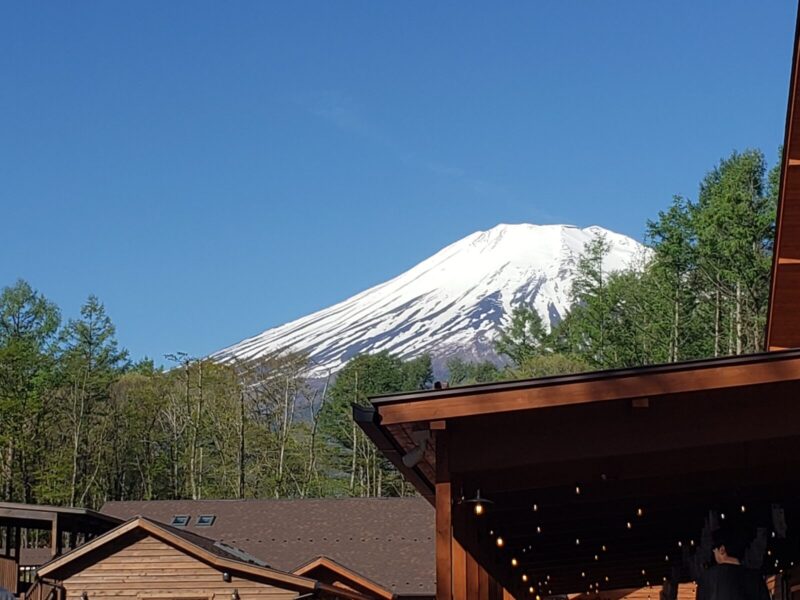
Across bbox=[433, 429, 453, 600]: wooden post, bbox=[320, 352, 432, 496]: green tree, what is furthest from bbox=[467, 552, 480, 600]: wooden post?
bbox=[320, 352, 432, 496]: green tree

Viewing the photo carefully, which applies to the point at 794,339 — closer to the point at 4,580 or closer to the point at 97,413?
the point at 4,580

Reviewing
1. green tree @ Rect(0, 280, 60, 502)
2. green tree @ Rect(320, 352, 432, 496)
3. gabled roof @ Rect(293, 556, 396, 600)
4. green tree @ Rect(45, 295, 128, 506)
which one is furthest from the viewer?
Answer: green tree @ Rect(320, 352, 432, 496)

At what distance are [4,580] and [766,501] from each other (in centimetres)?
1431

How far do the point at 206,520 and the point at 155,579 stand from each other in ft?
30.3

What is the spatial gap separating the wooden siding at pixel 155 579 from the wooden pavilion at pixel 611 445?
7641mm

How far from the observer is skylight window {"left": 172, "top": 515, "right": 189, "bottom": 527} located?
1211 inches

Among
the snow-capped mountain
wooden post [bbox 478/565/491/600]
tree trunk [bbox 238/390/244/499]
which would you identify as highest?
the snow-capped mountain

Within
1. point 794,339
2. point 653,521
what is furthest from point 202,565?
point 794,339

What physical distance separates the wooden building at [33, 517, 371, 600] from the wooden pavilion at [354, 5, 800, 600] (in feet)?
23.5

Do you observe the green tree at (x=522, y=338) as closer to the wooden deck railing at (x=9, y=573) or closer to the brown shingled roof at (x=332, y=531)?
the brown shingled roof at (x=332, y=531)

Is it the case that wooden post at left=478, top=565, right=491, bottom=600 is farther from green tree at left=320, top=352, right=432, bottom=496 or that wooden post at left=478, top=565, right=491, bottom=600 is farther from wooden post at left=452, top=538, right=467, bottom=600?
green tree at left=320, top=352, right=432, bottom=496

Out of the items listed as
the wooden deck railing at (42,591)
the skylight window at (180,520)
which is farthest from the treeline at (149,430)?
the wooden deck railing at (42,591)

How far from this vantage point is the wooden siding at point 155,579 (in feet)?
70.4

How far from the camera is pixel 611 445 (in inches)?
337
